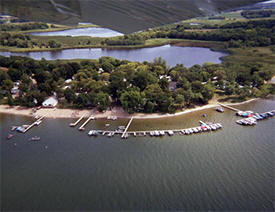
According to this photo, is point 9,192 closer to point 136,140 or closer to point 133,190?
point 133,190

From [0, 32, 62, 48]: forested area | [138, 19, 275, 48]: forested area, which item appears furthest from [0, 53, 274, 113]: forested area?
[0, 32, 62, 48]: forested area

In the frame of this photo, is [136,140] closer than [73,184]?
No

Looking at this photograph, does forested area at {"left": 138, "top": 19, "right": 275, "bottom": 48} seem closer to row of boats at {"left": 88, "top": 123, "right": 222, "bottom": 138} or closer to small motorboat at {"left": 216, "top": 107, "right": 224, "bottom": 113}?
small motorboat at {"left": 216, "top": 107, "right": 224, "bottom": 113}

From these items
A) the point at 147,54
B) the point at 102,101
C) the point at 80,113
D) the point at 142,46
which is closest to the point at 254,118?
the point at 102,101

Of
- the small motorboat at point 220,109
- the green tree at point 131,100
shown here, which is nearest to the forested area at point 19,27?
the green tree at point 131,100

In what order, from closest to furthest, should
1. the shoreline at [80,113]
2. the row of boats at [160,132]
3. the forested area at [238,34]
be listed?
the row of boats at [160,132] → the shoreline at [80,113] → the forested area at [238,34]

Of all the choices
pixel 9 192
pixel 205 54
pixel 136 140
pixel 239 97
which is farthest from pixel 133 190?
pixel 205 54

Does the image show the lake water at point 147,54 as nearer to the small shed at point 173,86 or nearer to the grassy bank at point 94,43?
the grassy bank at point 94,43

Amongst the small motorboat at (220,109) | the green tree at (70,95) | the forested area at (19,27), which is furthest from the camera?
the forested area at (19,27)
